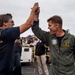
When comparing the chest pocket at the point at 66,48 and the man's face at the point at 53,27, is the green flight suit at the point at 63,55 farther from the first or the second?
the man's face at the point at 53,27

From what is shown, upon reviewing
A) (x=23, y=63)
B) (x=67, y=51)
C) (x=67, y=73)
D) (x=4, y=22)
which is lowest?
(x=23, y=63)

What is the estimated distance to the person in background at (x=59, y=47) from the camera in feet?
18.8

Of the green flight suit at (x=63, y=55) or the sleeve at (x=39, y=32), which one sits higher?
the sleeve at (x=39, y=32)

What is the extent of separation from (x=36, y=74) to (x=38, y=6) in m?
10.8

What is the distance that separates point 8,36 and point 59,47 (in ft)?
3.93

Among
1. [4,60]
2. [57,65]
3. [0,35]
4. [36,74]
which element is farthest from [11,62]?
[36,74]

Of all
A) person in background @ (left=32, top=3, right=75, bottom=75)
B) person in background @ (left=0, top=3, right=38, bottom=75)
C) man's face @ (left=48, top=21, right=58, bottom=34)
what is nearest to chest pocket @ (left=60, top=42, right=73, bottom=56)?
person in background @ (left=32, top=3, right=75, bottom=75)

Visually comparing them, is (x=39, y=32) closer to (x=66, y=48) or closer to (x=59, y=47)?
(x=59, y=47)

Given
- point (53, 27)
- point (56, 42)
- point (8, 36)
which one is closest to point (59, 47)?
point (56, 42)

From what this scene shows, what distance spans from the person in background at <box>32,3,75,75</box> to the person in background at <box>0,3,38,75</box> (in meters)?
0.59

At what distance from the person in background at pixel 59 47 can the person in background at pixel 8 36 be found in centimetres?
59

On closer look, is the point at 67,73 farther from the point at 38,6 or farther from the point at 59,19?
the point at 38,6

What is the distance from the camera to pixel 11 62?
520cm

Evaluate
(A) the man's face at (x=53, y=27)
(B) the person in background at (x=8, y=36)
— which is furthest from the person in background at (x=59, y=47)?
(B) the person in background at (x=8, y=36)
